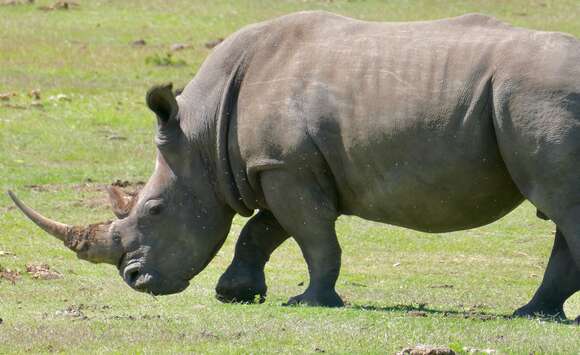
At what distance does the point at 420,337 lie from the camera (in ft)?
33.2

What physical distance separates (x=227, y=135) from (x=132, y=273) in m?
1.49

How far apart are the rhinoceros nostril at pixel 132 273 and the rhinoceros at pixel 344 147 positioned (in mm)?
12

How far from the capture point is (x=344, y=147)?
11.8m

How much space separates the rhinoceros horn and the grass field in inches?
17.1

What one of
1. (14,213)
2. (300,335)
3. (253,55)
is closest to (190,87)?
(253,55)

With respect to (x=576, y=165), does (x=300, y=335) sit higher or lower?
lower

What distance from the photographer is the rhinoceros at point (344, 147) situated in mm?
10992

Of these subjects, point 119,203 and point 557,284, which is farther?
point 119,203

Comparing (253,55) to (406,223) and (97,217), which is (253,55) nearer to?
(406,223)

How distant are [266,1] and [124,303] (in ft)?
84.5

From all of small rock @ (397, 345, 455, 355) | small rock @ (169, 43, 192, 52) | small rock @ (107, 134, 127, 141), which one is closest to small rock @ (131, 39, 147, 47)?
small rock @ (169, 43, 192, 52)

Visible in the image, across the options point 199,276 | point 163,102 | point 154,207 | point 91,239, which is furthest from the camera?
point 199,276

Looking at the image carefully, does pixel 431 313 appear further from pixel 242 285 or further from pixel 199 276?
Answer: pixel 199 276

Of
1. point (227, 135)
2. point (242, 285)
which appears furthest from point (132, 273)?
point (227, 135)
